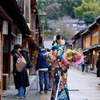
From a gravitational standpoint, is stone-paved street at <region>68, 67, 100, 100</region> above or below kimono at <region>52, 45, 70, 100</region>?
below

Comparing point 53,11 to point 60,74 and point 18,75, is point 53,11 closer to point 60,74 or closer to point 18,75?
point 18,75

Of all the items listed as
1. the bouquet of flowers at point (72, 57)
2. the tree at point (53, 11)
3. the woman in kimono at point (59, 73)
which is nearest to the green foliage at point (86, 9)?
the tree at point (53, 11)

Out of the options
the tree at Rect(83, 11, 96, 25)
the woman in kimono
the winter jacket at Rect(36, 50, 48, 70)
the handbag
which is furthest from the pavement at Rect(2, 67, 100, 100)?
the tree at Rect(83, 11, 96, 25)

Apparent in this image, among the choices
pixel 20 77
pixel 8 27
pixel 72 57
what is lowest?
pixel 20 77

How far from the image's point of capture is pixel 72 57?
6004mm

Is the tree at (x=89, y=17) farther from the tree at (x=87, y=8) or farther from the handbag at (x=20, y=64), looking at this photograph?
the handbag at (x=20, y=64)

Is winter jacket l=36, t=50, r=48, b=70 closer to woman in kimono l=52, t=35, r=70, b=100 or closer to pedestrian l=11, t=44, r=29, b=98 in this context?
pedestrian l=11, t=44, r=29, b=98

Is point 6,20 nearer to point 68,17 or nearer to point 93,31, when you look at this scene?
point 93,31

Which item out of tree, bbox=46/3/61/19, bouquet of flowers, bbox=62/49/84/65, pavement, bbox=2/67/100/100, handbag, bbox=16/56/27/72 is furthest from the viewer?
tree, bbox=46/3/61/19

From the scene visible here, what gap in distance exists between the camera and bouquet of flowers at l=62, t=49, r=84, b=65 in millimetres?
5980

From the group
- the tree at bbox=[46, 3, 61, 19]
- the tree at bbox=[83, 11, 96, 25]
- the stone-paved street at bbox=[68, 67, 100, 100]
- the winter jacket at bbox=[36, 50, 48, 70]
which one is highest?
the tree at bbox=[46, 3, 61, 19]

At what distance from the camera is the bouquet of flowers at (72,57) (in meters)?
5.98

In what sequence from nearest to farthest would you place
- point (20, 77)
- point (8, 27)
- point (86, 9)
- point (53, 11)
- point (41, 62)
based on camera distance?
point (20, 77)
point (41, 62)
point (8, 27)
point (53, 11)
point (86, 9)

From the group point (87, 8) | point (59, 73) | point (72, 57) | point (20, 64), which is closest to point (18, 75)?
point (20, 64)
